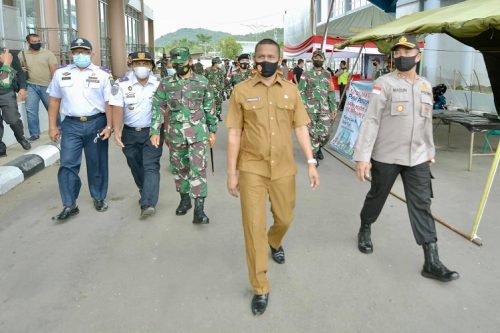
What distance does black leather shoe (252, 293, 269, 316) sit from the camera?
3.19 metres

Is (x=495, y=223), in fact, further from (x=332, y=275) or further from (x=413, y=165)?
(x=332, y=275)

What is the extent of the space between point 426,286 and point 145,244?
7.85 ft

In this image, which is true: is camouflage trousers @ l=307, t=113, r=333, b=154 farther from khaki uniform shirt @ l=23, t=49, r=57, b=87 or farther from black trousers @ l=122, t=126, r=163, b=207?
khaki uniform shirt @ l=23, t=49, r=57, b=87

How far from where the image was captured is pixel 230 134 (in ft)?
11.0

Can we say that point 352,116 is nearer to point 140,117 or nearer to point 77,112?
point 140,117

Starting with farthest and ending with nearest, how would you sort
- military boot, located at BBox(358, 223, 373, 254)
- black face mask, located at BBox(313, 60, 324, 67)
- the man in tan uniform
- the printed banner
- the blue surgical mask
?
1. the printed banner
2. black face mask, located at BBox(313, 60, 324, 67)
3. the blue surgical mask
4. military boot, located at BBox(358, 223, 373, 254)
5. the man in tan uniform

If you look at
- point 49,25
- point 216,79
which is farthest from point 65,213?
point 49,25

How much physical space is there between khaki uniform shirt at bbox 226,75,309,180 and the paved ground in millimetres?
928

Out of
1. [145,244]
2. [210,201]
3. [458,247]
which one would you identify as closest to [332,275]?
[458,247]

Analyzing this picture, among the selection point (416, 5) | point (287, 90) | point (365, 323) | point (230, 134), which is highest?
point (416, 5)

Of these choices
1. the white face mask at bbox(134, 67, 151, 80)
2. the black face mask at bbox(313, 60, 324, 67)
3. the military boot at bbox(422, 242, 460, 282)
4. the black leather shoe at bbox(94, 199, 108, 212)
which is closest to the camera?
the military boot at bbox(422, 242, 460, 282)

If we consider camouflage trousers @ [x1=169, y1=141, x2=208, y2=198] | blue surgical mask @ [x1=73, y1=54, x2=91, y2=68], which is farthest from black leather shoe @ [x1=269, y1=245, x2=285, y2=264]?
blue surgical mask @ [x1=73, y1=54, x2=91, y2=68]

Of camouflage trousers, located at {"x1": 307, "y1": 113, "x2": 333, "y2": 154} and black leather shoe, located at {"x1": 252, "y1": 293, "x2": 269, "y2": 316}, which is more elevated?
camouflage trousers, located at {"x1": 307, "y1": 113, "x2": 333, "y2": 154}

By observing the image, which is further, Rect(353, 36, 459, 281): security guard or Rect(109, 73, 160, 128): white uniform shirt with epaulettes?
Rect(109, 73, 160, 128): white uniform shirt with epaulettes
